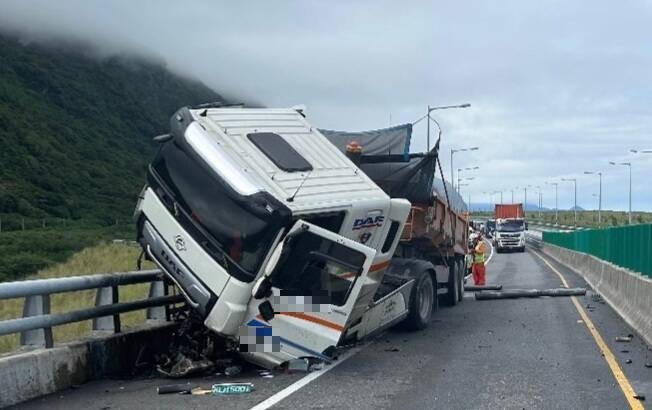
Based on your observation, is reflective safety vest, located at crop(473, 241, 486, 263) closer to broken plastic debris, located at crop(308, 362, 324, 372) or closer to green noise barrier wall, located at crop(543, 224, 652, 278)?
green noise barrier wall, located at crop(543, 224, 652, 278)

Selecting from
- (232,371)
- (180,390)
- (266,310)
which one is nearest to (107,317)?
(232,371)

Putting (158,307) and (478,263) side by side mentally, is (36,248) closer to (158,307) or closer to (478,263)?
(478,263)

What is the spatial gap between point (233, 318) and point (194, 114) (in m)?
2.60

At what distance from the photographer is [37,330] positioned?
893cm

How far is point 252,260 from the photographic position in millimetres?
9172

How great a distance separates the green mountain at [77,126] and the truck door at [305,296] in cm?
5781

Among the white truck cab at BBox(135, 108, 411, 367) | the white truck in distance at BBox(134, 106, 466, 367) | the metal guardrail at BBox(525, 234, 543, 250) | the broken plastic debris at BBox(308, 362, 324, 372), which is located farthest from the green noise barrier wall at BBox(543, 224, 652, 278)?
the metal guardrail at BBox(525, 234, 543, 250)

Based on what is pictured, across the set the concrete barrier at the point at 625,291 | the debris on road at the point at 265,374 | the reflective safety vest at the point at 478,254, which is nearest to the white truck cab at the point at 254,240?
the debris on road at the point at 265,374

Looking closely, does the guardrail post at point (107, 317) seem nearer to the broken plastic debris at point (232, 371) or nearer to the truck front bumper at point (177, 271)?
the truck front bumper at point (177, 271)

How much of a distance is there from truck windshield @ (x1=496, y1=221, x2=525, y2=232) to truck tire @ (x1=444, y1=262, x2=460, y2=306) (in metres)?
39.5

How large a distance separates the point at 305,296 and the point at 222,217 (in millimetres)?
1236

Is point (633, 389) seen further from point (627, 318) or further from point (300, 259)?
point (627, 318)

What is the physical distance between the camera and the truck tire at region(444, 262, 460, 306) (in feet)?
58.4

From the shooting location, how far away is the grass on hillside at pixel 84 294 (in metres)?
11.4
